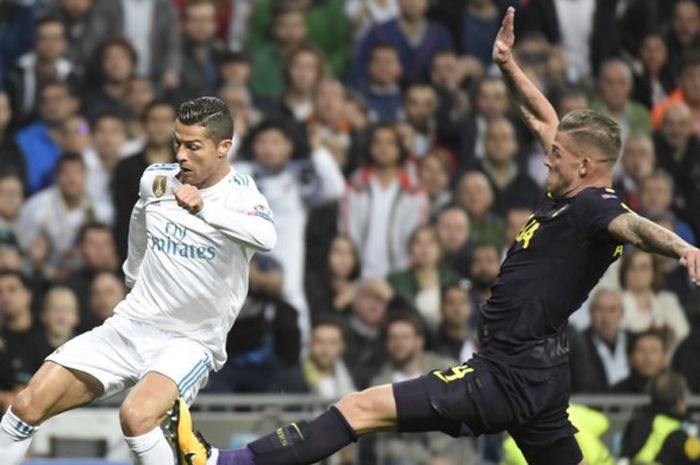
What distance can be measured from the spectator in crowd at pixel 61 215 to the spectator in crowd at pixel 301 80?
7.05 ft

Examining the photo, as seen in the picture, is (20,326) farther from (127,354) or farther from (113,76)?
(127,354)

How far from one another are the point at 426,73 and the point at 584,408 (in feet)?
18.4

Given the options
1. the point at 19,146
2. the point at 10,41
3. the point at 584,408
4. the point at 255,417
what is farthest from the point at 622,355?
the point at 10,41

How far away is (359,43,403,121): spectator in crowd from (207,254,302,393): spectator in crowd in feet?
10.7

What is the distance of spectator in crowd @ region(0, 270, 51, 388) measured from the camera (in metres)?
12.8

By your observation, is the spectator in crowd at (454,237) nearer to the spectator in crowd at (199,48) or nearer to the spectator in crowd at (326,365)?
the spectator in crowd at (326,365)

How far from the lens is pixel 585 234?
8.71 meters

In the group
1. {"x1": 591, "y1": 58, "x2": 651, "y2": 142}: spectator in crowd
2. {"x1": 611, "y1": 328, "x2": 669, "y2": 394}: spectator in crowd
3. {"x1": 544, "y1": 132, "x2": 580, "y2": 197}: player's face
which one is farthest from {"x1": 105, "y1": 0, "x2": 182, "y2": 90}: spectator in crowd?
{"x1": 544, "y1": 132, "x2": 580, "y2": 197}: player's face

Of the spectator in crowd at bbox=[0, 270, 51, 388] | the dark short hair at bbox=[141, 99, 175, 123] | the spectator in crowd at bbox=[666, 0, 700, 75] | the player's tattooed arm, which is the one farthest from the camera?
the spectator in crowd at bbox=[666, 0, 700, 75]

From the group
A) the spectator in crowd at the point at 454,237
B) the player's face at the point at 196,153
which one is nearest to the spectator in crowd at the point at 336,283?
the spectator in crowd at the point at 454,237

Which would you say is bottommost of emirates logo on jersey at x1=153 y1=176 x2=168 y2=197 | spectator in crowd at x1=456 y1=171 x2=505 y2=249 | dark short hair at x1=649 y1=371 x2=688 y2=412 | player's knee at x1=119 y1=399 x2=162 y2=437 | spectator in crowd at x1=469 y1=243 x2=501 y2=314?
dark short hair at x1=649 y1=371 x2=688 y2=412

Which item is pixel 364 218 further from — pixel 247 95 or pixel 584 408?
pixel 584 408

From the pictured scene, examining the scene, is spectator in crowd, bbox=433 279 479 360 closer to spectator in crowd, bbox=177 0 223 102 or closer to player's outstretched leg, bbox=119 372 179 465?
spectator in crowd, bbox=177 0 223 102

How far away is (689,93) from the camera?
1727 centimetres
